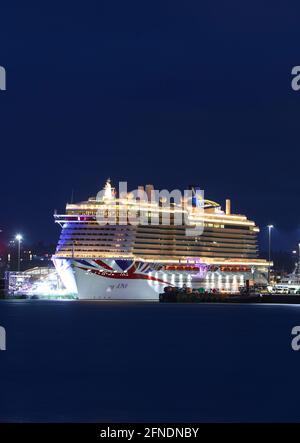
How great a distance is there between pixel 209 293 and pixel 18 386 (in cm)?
7140

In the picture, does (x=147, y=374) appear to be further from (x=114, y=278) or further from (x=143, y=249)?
(x=143, y=249)

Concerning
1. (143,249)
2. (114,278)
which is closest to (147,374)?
(114,278)

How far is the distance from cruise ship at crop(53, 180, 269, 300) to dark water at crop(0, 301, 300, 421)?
142 ft

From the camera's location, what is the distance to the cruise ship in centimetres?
9412

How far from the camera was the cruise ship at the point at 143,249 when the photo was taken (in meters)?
94.1

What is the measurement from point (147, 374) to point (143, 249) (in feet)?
230

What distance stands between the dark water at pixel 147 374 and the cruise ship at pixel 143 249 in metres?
43.3

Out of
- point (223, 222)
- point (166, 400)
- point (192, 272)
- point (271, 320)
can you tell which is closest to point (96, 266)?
point (192, 272)

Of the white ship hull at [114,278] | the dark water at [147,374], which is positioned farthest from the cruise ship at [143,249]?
the dark water at [147,374]

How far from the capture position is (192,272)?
103875 mm

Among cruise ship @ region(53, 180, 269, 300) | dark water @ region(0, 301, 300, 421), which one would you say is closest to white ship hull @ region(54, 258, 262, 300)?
cruise ship @ region(53, 180, 269, 300)

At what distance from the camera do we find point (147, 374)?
2995 centimetres
